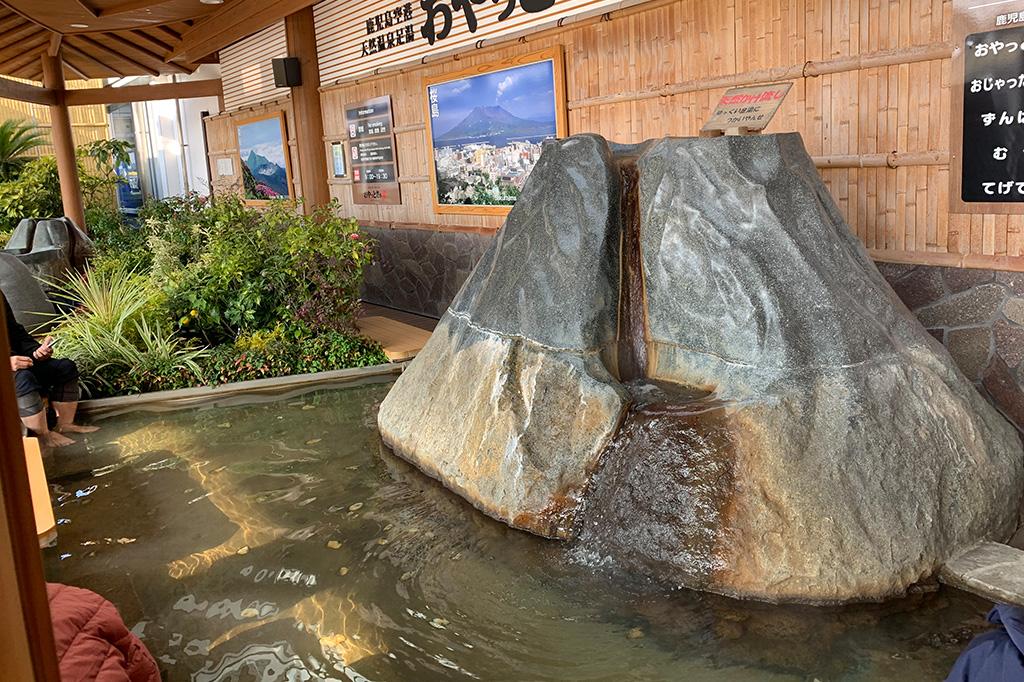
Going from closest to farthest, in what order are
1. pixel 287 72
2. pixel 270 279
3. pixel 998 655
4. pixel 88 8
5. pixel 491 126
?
pixel 998 655, pixel 270 279, pixel 491 126, pixel 88 8, pixel 287 72

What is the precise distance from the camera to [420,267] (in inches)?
414

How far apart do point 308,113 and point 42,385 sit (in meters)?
6.80

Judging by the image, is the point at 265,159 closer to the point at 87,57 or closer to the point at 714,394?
the point at 87,57

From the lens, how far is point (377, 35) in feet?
34.4

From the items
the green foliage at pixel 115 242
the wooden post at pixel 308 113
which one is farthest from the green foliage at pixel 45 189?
the wooden post at pixel 308 113

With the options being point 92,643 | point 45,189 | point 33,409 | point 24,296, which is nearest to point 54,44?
point 45,189

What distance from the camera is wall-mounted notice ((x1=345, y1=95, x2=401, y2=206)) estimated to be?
35.2 ft

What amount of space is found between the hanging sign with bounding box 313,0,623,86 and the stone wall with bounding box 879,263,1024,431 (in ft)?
11.7

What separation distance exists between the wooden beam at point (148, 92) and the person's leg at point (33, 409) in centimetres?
1084

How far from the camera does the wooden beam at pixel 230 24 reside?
1137 cm

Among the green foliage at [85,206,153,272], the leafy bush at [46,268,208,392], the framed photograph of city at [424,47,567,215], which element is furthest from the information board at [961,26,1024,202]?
the green foliage at [85,206,153,272]

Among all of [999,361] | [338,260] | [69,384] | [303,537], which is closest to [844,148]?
[999,361]

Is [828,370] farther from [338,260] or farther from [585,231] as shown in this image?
[338,260]

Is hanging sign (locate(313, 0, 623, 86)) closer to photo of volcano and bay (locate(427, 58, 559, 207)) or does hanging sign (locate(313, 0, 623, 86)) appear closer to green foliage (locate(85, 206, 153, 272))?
photo of volcano and bay (locate(427, 58, 559, 207))
